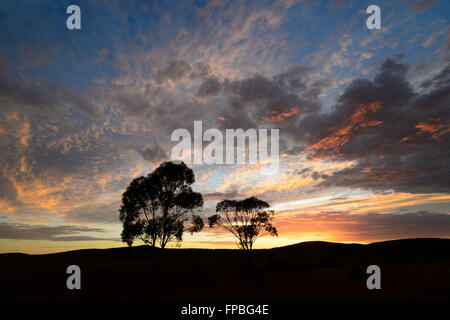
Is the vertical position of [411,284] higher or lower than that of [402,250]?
higher

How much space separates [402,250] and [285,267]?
105 m

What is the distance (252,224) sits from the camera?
4850 cm

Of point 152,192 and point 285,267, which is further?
point 285,267

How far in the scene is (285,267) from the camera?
44.5 meters

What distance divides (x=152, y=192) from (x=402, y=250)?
422 feet

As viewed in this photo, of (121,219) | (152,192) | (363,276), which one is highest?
(152,192)
